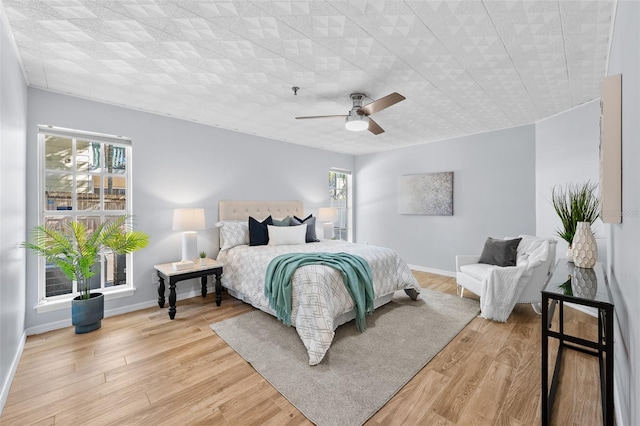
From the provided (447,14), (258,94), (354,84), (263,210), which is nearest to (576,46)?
(447,14)

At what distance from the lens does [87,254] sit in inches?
Answer: 109

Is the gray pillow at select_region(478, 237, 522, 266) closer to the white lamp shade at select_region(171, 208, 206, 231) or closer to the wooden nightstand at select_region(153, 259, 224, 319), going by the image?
the wooden nightstand at select_region(153, 259, 224, 319)

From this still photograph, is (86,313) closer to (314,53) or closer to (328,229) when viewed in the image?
(314,53)

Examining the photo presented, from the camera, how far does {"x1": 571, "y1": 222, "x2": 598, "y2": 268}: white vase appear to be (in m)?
2.19

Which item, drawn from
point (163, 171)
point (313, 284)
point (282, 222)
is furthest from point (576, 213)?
point (163, 171)

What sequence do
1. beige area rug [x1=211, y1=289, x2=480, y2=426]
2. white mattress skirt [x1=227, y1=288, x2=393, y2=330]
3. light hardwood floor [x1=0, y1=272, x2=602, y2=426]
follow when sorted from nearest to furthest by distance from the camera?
1. light hardwood floor [x1=0, y1=272, x2=602, y2=426]
2. beige area rug [x1=211, y1=289, x2=480, y2=426]
3. white mattress skirt [x1=227, y1=288, x2=393, y2=330]

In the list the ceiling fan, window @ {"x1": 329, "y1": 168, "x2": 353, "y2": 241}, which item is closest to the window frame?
the ceiling fan

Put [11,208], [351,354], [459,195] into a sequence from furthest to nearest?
[459,195] → [351,354] → [11,208]

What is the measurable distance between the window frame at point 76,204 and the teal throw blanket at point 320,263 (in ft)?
6.44

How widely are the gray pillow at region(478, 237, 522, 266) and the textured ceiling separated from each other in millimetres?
1761

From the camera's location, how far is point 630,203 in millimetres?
1347

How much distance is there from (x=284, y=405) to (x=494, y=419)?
4.33ft

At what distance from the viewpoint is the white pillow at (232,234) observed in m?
3.98

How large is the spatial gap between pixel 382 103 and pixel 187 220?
2719 millimetres
